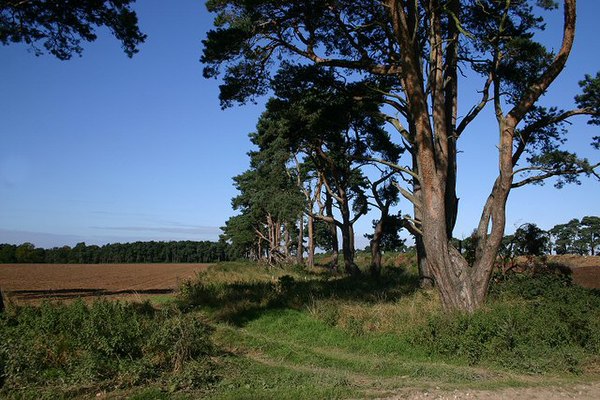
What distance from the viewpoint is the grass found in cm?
656

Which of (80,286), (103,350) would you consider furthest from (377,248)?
(103,350)

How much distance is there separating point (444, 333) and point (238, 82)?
30.9 feet

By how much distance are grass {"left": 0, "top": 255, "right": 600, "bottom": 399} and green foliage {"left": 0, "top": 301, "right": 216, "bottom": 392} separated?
0.08 ft

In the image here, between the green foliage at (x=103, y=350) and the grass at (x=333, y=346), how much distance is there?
0.9 inches

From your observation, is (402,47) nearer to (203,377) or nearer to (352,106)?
(352,106)

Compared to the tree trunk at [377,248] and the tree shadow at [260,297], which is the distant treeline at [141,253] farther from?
the tree shadow at [260,297]

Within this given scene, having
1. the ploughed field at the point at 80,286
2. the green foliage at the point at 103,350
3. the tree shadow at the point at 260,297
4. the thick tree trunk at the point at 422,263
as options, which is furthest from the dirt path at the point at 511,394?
the ploughed field at the point at 80,286

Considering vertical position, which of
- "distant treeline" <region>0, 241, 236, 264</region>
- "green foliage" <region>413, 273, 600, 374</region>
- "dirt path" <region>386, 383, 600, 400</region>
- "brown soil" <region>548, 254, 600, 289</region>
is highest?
"distant treeline" <region>0, 241, 236, 264</region>

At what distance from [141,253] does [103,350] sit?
138237 millimetres

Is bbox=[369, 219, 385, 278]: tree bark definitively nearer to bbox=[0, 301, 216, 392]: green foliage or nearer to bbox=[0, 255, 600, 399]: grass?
bbox=[0, 255, 600, 399]: grass

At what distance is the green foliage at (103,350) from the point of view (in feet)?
21.4

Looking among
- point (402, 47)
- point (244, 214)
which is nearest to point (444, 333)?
point (402, 47)

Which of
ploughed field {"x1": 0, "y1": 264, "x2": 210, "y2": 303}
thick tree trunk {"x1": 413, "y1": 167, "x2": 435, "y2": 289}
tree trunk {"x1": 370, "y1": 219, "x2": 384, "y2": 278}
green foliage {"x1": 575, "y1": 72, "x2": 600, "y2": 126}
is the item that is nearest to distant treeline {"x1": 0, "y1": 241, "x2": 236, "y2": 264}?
ploughed field {"x1": 0, "y1": 264, "x2": 210, "y2": 303}

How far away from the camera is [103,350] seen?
23.6 ft
